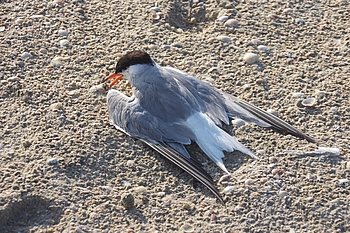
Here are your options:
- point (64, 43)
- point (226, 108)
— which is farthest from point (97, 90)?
point (226, 108)

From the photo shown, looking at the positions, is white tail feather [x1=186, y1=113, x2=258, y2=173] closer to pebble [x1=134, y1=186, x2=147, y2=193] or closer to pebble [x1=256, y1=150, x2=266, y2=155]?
pebble [x1=256, y1=150, x2=266, y2=155]

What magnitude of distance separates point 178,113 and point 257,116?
461 mm

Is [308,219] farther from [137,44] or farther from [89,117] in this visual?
[137,44]

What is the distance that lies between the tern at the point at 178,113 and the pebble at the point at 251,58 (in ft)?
1.27

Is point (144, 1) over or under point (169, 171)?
over

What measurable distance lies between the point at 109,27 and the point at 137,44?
0.89 ft

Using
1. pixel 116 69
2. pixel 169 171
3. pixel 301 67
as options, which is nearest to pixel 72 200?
pixel 169 171

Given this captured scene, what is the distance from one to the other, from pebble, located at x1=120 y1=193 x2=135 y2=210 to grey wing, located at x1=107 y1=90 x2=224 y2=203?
34 cm

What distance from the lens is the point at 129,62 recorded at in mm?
4160

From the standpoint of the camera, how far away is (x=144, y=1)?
16.0ft

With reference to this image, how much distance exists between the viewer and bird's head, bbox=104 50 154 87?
163 inches

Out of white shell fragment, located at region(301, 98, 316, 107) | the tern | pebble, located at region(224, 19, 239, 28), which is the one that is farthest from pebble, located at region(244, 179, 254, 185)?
pebble, located at region(224, 19, 239, 28)

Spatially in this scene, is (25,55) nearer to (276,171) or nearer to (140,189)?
(140,189)

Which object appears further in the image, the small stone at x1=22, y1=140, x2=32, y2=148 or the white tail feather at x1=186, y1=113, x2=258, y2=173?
the small stone at x1=22, y1=140, x2=32, y2=148
